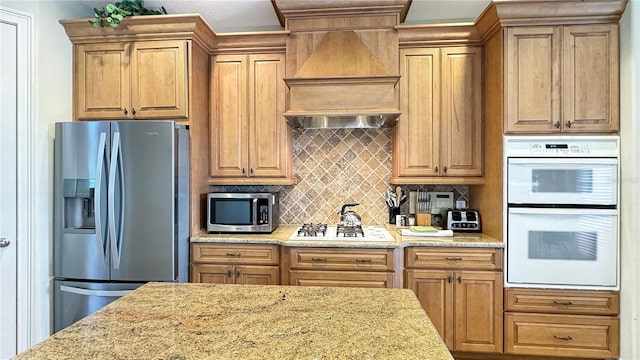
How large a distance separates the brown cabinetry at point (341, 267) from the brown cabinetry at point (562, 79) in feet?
4.37

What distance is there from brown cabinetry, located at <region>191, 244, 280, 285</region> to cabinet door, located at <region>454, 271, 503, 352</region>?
52.9 inches

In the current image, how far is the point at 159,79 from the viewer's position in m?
2.38

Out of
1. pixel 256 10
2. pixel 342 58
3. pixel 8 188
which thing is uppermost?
pixel 256 10

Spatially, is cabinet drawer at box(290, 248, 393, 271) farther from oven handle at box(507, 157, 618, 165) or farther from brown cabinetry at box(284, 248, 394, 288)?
oven handle at box(507, 157, 618, 165)

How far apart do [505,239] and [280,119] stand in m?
1.95

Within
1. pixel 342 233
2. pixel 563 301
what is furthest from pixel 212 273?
pixel 563 301

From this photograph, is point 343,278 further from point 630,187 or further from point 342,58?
point 630,187

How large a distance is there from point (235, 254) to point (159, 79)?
1.48 meters

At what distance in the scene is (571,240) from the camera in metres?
2.12

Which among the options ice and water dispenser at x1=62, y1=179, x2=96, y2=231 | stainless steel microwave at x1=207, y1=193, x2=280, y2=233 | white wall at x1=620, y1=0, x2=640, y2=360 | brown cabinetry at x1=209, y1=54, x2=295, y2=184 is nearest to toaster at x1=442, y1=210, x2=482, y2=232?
white wall at x1=620, y1=0, x2=640, y2=360

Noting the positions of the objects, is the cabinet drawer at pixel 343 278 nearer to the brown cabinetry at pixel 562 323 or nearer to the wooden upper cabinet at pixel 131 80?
the brown cabinetry at pixel 562 323

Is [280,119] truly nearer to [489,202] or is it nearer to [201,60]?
[201,60]

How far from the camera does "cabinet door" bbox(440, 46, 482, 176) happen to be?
8.10ft

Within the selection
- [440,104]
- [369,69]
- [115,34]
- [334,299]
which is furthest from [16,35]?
[440,104]
